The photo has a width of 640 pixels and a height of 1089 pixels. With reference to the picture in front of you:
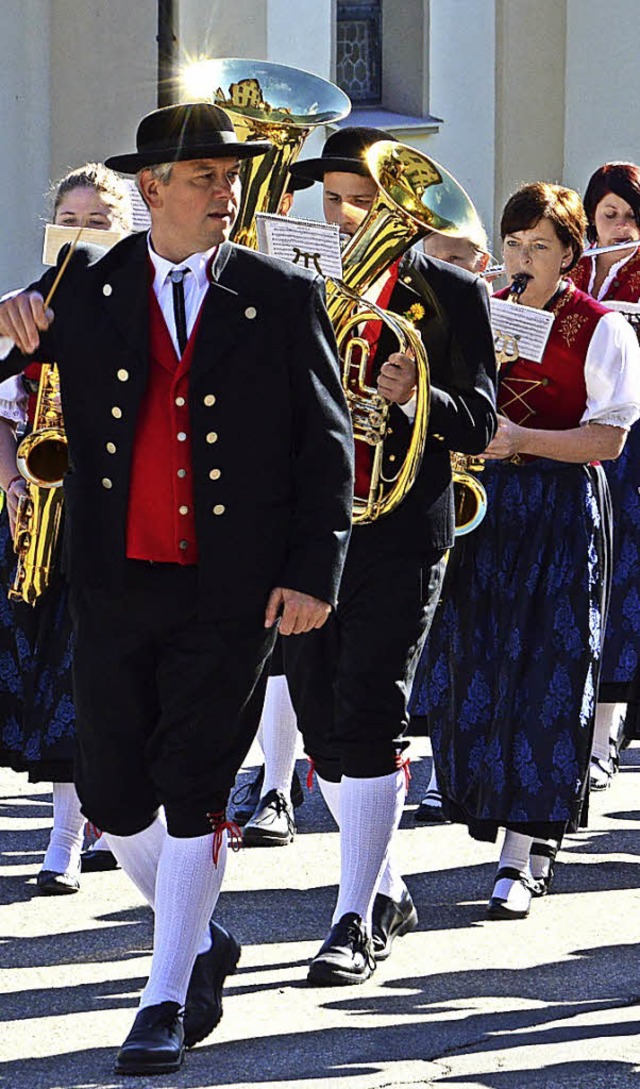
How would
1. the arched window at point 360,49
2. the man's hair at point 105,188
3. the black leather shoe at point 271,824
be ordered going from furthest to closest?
the arched window at point 360,49, the black leather shoe at point 271,824, the man's hair at point 105,188

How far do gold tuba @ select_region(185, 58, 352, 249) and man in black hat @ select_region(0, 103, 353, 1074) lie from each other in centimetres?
91

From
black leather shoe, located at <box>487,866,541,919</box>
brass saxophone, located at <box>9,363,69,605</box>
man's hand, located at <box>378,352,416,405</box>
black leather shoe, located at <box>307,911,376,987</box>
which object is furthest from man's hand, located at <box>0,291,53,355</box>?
black leather shoe, located at <box>487,866,541,919</box>

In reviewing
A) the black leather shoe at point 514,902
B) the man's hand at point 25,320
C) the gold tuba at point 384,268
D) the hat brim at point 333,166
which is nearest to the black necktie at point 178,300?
the man's hand at point 25,320

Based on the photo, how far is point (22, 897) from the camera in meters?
5.92

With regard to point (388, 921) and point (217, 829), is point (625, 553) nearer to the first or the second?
point (388, 921)

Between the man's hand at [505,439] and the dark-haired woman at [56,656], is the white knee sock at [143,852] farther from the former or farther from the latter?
the man's hand at [505,439]

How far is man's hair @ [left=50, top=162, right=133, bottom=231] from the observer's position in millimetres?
6023

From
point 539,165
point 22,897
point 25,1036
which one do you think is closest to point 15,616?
point 22,897

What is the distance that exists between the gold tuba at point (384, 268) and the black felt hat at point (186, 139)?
0.64 m

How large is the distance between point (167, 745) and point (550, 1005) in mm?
1081

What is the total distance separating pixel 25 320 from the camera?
4.59m

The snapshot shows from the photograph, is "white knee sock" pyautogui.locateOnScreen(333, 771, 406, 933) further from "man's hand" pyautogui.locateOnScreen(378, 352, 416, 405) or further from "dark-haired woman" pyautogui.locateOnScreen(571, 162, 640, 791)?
"dark-haired woman" pyautogui.locateOnScreen(571, 162, 640, 791)

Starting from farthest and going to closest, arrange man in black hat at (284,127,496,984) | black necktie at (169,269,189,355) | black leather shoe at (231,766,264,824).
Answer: black leather shoe at (231,766,264,824) < man in black hat at (284,127,496,984) < black necktie at (169,269,189,355)

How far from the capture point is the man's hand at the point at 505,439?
5.65 m
